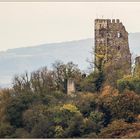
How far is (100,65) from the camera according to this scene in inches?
1617

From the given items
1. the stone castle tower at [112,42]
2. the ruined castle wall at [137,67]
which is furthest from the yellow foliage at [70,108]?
the stone castle tower at [112,42]

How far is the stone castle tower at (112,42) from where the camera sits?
43.0 m

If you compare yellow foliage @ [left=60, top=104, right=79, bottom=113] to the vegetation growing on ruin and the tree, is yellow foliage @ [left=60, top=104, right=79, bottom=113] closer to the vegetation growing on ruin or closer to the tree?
the vegetation growing on ruin

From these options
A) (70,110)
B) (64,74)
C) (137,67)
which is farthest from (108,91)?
(137,67)

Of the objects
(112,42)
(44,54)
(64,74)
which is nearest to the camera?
(64,74)

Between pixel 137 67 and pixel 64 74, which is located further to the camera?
pixel 137 67

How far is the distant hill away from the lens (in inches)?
1834

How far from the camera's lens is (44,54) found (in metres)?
51.8

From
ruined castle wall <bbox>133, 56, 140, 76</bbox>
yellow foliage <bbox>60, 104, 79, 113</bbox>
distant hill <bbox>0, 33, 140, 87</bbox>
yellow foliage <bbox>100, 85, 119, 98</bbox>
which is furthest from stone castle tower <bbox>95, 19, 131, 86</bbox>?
yellow foliage <bbox>60, 104, 79, 113</bbox>

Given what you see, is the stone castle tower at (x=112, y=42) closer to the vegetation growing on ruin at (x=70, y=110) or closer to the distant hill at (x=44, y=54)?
the distant hill at (x=44, y=54)

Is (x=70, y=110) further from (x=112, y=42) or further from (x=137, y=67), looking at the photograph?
(x=112, y=42)

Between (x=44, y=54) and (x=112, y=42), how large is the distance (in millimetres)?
8202

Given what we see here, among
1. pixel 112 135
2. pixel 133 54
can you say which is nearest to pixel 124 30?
pixel 133 54

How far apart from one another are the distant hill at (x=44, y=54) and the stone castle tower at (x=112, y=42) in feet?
2.63
